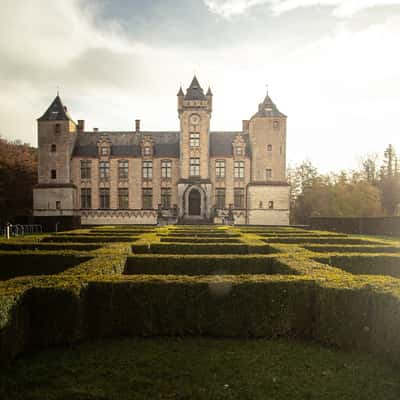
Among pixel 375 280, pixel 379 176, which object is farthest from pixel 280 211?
pixel 375 280

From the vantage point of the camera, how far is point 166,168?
39406mm

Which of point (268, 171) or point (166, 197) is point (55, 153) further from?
point (268, 171)

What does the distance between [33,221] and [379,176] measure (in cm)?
4561

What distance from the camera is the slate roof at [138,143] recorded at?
39719 mm

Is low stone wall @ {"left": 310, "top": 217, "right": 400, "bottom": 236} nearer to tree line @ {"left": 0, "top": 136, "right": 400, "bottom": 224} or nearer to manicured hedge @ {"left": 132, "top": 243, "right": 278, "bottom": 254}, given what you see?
tree line @ {"left": 0, "top": 136, "right": 400, "bottom": 224}

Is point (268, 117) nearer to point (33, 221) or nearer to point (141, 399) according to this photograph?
point (33, 221)

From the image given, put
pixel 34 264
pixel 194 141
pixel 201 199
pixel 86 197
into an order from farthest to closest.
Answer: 1. pixel 86 197
2. pixel 194 141
3. pixel 201 199
4. pixel 34 264

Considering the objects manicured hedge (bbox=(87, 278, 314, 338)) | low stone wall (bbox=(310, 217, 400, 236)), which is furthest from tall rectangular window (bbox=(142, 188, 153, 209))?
manicured hedge (bbox=(87, 278, 314, 338))

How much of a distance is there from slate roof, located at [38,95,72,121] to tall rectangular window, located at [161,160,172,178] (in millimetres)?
12382

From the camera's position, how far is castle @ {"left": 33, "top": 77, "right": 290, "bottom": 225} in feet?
124

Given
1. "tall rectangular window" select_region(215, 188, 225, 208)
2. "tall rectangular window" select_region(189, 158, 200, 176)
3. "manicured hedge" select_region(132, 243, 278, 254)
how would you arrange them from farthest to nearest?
"tall rectangular window" select_region(215, 188, 225, 208)
"tall rectangular window" select_region(189, 158, 200, 176)
"manicured hedge" select_region(132, 243, 278, 254)

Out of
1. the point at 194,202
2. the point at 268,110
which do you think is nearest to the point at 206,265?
the point at 194,202

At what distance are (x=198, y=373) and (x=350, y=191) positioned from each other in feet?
136

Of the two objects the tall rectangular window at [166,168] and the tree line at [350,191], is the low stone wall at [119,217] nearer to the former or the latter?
the tall rectangular window at [166,168]
